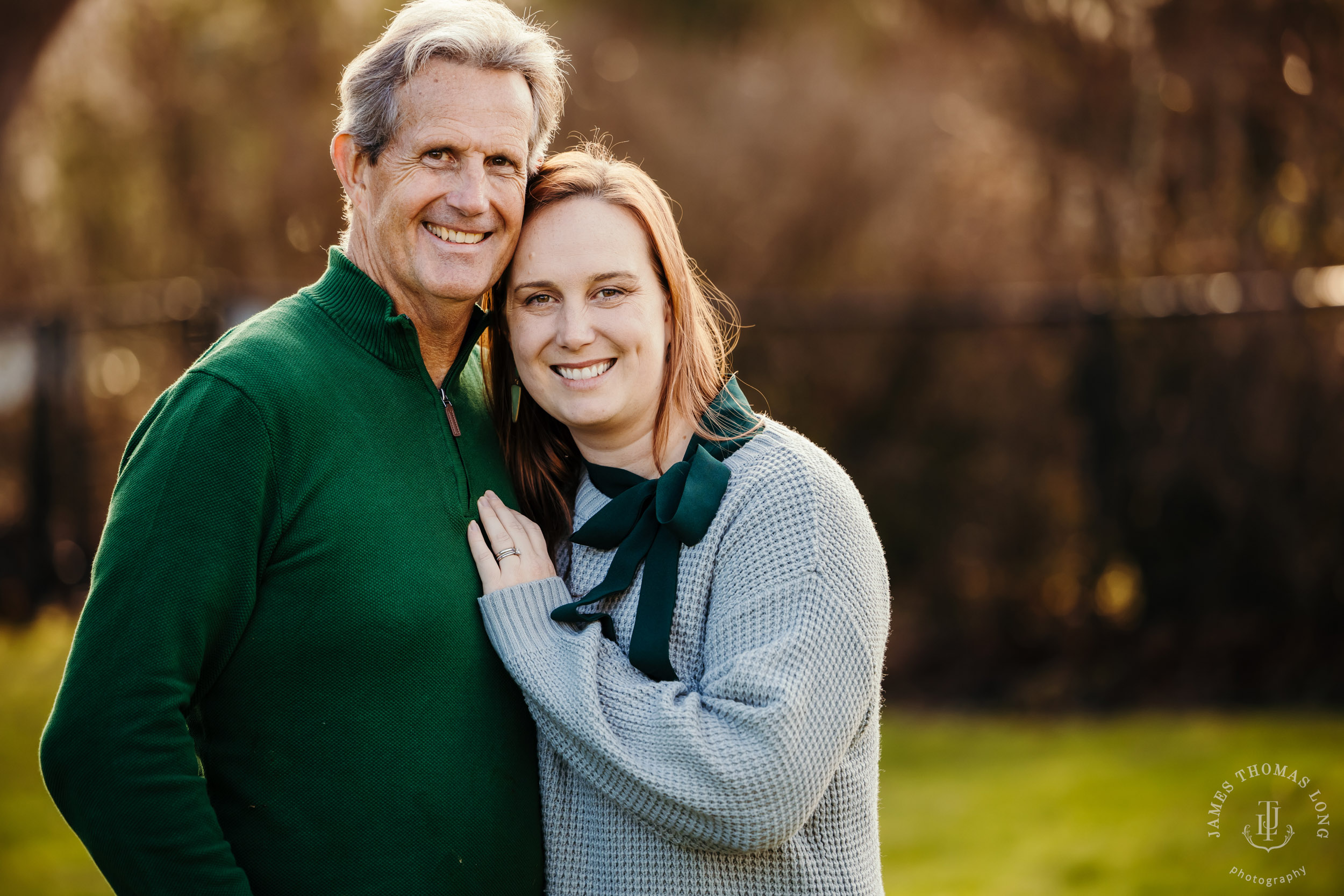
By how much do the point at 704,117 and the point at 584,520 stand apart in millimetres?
6441

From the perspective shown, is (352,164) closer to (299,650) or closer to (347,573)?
(347,573)

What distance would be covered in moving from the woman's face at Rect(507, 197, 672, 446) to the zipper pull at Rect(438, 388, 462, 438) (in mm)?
176

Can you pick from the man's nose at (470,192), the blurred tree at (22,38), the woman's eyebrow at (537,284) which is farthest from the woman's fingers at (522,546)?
the blurred tree at (22,38)

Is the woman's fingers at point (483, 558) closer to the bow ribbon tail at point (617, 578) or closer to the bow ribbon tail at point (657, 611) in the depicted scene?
the bow ribbon tail at point (617, 578)

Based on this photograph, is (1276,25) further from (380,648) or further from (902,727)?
(380,648)

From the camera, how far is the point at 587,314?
2.39m

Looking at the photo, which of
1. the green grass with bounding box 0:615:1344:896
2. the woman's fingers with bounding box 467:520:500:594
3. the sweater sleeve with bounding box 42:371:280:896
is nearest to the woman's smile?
the woman's fingers with bounding box 467:520:500:594

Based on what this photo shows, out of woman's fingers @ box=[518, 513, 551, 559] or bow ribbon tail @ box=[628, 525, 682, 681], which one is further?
woman's fingers @ box=[518, 513, 551, 559]

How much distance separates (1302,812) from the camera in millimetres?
4570

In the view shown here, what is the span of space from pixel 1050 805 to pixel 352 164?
4239mm

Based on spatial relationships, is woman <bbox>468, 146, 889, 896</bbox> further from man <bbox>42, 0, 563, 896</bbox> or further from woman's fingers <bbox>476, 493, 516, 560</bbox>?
man <bbox>42, 0, 563, 896</bbox>

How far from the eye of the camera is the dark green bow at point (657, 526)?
7.22 feet

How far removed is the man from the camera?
1.82m

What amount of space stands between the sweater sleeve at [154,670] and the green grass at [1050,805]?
3.08 m
